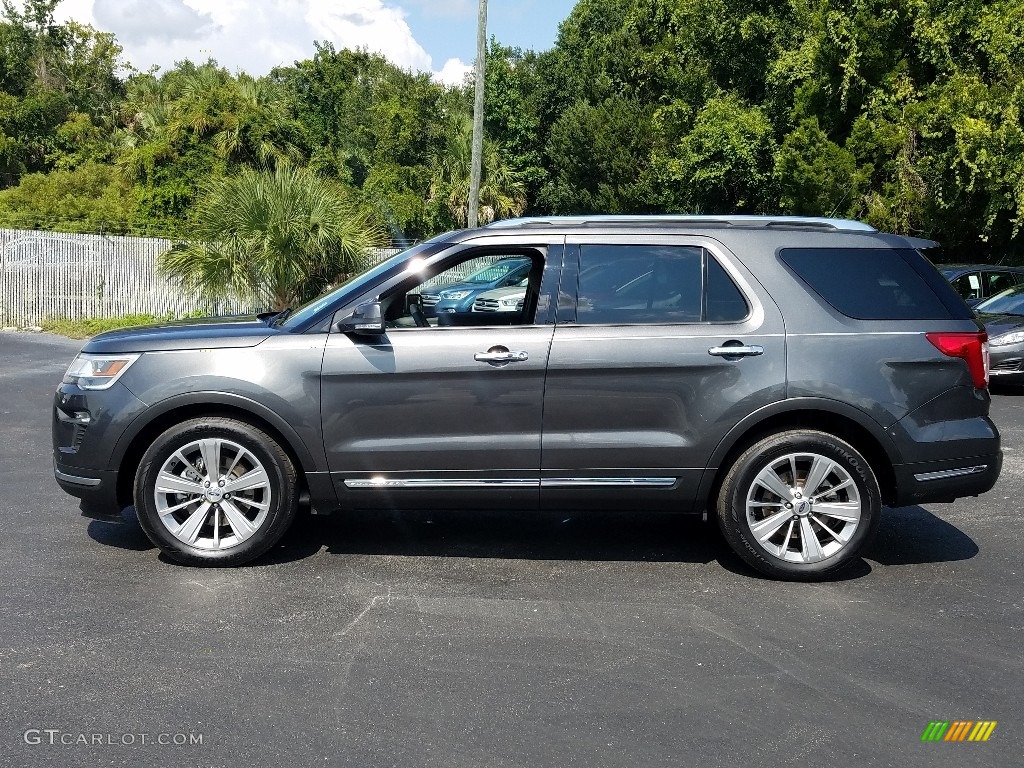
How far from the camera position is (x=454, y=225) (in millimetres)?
40844

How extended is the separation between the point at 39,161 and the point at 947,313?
146ft

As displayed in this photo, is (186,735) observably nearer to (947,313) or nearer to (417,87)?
(947,313)

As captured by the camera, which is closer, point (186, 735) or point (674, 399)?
point (186, 735)

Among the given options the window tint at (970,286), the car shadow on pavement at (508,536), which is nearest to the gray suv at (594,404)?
the car shadow on pavement at (508,536)

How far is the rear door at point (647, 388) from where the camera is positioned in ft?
17.4

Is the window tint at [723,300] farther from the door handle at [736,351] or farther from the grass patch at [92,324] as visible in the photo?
the grass patch at [92,324]

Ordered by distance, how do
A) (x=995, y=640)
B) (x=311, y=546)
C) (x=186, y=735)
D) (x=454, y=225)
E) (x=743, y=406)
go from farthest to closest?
(x=454, y=225)
(x=311, y=546)
(x=743, y=406)
(x=995, y=640)
(x=186, y=735)

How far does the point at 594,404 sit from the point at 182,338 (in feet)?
7.35

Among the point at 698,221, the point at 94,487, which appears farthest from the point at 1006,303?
the point at 94,487

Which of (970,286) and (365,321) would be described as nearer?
(365,321)

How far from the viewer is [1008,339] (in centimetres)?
1250

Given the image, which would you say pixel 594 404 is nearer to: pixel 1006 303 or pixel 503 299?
pixel 503 299

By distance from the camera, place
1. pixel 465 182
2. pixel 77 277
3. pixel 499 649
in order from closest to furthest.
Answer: pixel 499 649, pixel 77 277, pixel 465 182

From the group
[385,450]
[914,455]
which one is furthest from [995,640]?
[385,450]
